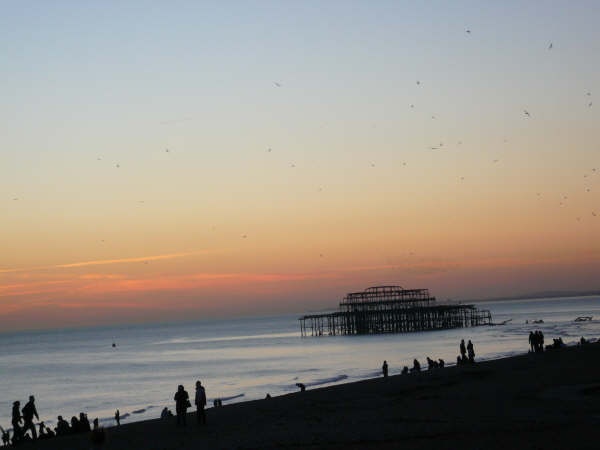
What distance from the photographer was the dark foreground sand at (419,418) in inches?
611

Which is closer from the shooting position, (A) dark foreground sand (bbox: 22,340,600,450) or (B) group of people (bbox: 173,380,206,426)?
(A) dark foreground sand (bbox: 22,340,600,450)

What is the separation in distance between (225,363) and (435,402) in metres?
56.7

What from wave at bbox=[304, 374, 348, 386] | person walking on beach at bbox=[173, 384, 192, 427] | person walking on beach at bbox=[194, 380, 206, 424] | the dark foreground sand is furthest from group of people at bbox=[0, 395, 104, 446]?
wave at bbox=[304, 374, 348, 386]

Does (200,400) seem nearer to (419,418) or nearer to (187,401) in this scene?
(187,401)

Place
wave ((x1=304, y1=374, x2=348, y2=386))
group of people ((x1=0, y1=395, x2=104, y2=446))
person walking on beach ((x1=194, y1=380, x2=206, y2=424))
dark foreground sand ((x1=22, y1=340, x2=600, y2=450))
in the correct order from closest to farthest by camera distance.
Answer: dark foreground sand ((x1=22, y1=340, x2=600, y2=450))
person walking on beach ((x1=194, y1=380, x2=206, y2=424))
group of people ((x1=0, y1=395, x2=104, y2=446))
wave ((x1=304, y1=374, x2=348, y2=386))

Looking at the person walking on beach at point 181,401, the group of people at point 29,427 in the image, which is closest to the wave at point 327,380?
the group of people at point 29,427

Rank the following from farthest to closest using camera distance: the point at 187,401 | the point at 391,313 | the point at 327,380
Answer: the point at 391,313 < the point at 327,380 < the point at 187,401

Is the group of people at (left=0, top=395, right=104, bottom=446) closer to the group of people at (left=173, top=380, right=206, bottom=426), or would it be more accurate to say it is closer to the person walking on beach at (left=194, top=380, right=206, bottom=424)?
the group of people at (left=173, top=380, right=206, bottom=426)

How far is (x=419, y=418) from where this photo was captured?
730 inches

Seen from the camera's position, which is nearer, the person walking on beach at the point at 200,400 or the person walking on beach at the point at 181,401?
the person walking on beach at the point at 200,400

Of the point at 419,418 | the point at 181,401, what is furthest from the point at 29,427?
the point at 419,418

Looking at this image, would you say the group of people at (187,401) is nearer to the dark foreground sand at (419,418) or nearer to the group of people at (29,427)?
the dark foreground sand at (419,418)

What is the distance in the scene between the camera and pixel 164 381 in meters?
60.5

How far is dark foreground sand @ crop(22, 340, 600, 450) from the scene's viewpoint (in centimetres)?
1551
